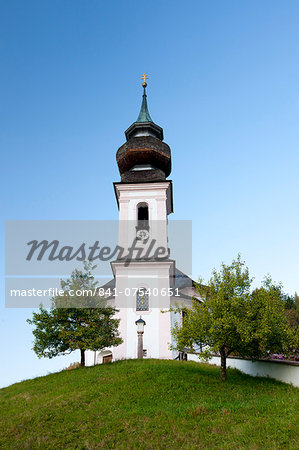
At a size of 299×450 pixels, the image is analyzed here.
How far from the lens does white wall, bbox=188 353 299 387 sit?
43.8 ft

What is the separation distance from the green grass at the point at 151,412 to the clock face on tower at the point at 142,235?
36.3ft

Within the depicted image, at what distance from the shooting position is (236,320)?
43.8 ft

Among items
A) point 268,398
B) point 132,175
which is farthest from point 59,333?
point 132,175

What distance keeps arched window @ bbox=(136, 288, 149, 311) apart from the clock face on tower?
3.58m

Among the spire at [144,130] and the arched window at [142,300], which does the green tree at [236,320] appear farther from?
the spire at [144,130]

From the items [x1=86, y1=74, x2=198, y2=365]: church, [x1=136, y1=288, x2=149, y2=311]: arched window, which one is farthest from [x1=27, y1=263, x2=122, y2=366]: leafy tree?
[x1=136, y1=288, x2=149, y2=311]: arched window

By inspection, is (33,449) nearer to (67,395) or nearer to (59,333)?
(67,395)

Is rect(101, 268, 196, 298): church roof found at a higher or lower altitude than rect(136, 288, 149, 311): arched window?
higher

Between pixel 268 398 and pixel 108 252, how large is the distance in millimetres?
14229

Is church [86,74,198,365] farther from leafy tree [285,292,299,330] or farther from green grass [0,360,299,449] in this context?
leafy tree [285,292,299,330]

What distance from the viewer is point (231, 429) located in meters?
8.77

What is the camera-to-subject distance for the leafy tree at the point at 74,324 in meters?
17.0

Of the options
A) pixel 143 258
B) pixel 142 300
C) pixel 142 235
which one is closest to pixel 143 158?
pixel 142 235

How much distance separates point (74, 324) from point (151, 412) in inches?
322
